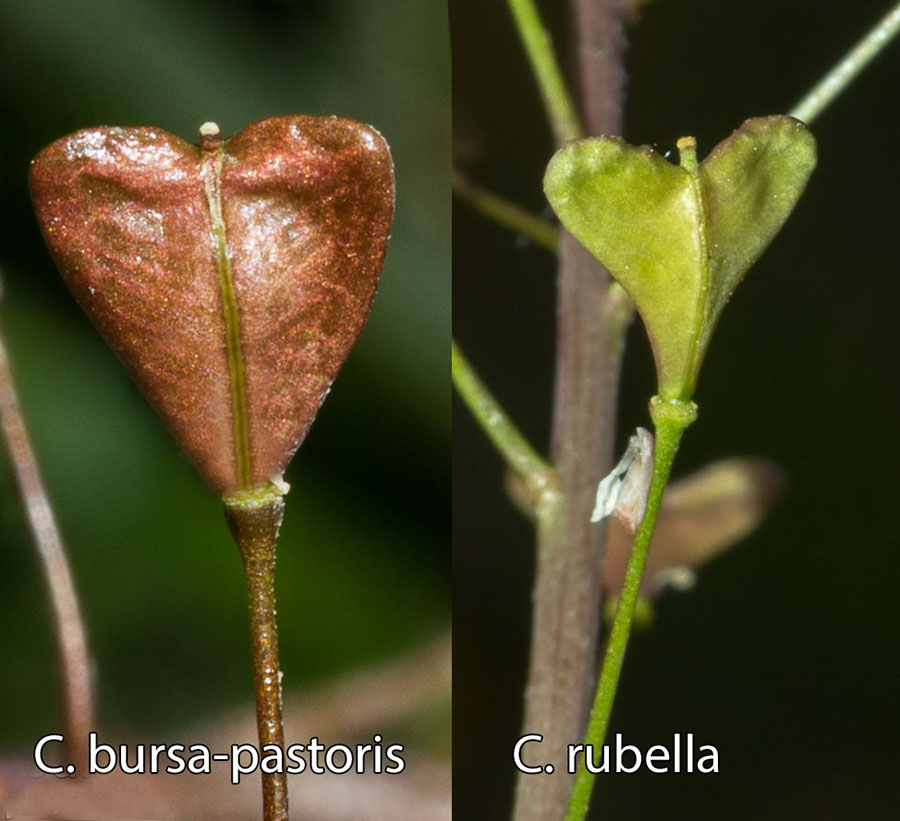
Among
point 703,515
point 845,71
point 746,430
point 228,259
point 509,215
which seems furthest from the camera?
point 746,430

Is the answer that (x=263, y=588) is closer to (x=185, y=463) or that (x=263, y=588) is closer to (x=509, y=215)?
(x=509, y=215)

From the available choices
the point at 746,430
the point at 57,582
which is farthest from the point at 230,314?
the point at 746,430

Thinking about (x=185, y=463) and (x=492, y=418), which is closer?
(x=492, y=418)

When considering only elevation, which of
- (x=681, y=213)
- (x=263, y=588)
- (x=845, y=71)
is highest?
(x=845, y=71)

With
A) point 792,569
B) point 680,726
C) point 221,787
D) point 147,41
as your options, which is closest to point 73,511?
point 221,787

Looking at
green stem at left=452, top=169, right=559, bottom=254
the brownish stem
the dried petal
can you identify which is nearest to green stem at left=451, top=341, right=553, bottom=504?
the brownish stem

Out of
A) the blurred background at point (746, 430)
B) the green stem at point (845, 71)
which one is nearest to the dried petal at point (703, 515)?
the blurred background at point (746, 430)
